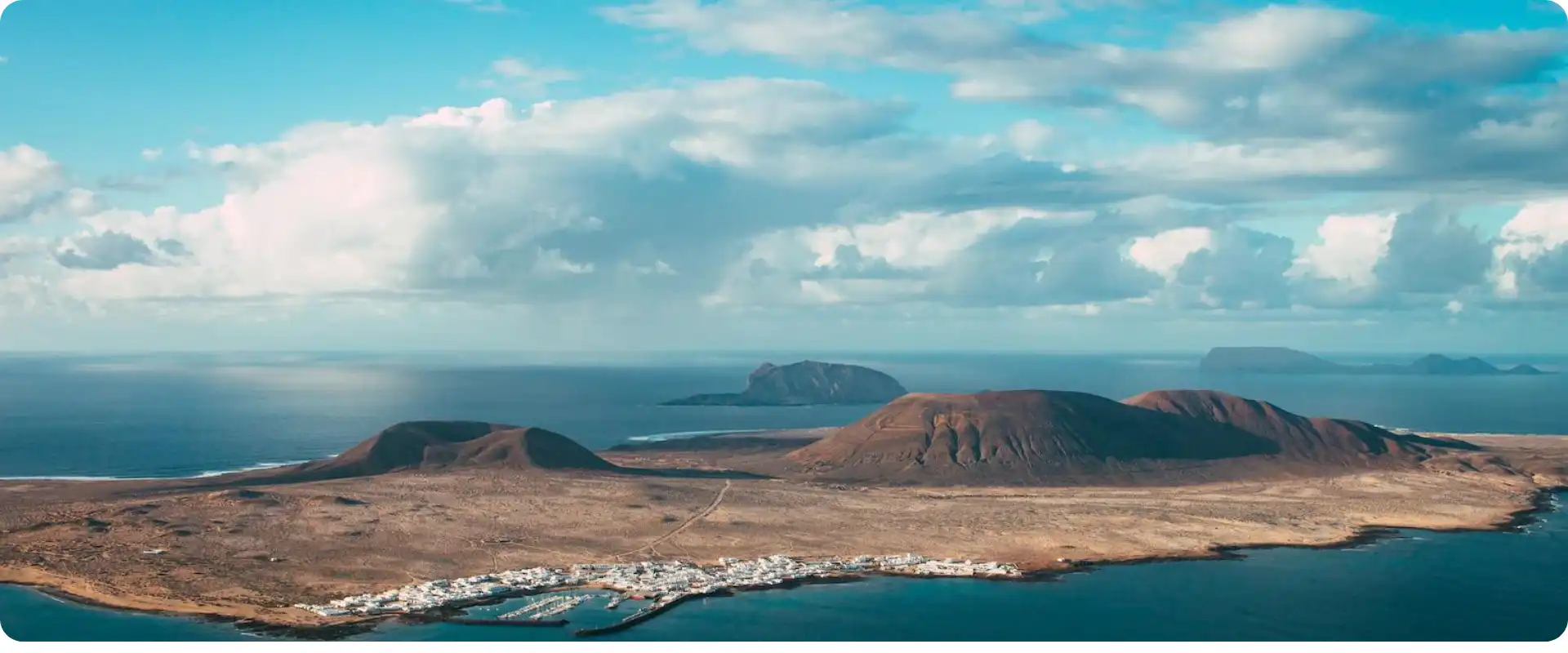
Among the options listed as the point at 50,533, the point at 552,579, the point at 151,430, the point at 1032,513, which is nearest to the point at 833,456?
the point at 1032,513

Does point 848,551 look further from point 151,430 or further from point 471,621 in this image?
point 151,430

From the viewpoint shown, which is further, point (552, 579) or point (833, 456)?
point (833, 456)

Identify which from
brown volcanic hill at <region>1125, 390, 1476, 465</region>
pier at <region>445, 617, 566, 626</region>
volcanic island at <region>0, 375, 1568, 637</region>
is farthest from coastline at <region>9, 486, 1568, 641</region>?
brown volcanic hill at <region>1125, 390, 1476, 465</region>

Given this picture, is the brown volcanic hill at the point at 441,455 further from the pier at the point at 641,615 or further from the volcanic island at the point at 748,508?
the pier at the point at 641,615

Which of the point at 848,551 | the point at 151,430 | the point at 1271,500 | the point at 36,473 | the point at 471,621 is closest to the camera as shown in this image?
the point at 471,621

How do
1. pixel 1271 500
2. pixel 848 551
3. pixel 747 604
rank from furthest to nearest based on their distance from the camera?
A: 1. pixel 1271 500
2. pixel 848 551
3. pixel 747 604

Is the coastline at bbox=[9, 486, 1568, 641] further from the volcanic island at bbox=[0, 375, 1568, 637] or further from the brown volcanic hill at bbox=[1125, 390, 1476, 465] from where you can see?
the brown volcanic hill at bbox=[1125, 390, 1476, 465]

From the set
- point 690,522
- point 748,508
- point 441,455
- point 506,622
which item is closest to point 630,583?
point 506,622
